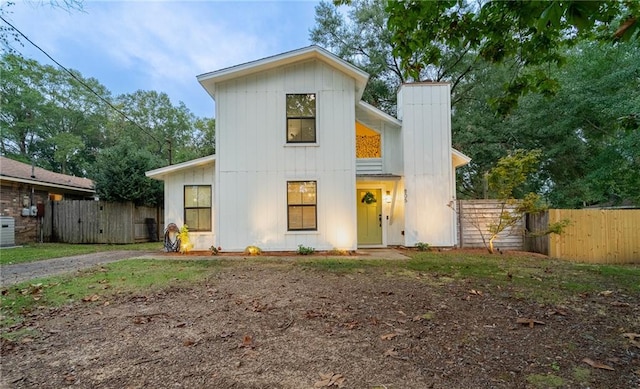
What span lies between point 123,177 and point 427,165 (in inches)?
493

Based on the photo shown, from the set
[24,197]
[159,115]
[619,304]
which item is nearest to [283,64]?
[619,304]

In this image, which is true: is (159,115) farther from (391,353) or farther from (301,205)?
(391,353)

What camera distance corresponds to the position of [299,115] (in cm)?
957

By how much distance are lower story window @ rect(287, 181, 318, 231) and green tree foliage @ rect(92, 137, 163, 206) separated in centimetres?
842

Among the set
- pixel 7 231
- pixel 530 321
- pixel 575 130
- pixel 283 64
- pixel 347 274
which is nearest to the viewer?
pixel 530 321

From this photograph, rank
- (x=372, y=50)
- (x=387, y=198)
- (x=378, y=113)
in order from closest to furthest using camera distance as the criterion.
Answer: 1. (x=378, y=113)
2. (x=387, y=198)
3. (x=372, y=50)

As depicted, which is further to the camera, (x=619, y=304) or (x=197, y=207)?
(x=197, y=207)

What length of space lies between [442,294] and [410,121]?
711cm

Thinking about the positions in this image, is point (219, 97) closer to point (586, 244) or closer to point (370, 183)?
point (370, 183)

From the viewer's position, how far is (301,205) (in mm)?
Result: 9438

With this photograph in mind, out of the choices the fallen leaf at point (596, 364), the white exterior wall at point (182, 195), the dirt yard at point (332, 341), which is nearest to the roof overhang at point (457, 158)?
the dirt yard at point (332, 341)

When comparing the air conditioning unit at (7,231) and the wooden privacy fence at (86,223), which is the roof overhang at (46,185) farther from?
the air conditioning unit at (7,231)

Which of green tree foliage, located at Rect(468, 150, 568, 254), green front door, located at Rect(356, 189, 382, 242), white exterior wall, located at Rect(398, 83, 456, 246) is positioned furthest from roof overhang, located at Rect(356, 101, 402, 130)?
green tree foliage, located at Rect(468, 150, 568, 254)

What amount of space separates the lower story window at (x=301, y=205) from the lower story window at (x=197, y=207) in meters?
2.73
